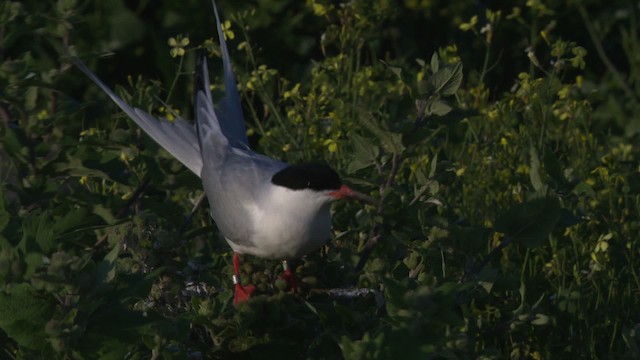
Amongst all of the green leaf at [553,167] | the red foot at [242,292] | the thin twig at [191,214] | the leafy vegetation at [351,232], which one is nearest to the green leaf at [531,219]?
the leafy vegetation at [351,232]

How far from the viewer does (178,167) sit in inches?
142

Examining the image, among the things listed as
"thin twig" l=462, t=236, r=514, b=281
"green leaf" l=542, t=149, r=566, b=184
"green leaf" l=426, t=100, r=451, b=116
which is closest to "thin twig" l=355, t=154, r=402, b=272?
"green leaf" l=426, t=100, r=451, b=116

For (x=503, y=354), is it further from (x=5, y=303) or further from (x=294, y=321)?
(x=5, y=303)

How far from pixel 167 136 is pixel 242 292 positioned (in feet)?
2.74

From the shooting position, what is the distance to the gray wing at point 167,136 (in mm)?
3562

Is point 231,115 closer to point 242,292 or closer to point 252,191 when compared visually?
point 252,191

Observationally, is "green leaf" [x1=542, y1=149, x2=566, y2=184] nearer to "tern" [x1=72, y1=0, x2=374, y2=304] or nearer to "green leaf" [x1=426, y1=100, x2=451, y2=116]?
"green leaf" [x1=426, y1=100, x2=451, y2=116]

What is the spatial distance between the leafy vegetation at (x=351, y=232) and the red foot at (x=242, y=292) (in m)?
0.05

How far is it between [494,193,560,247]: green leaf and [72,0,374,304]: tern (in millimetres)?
354

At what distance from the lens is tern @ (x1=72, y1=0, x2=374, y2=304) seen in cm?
301

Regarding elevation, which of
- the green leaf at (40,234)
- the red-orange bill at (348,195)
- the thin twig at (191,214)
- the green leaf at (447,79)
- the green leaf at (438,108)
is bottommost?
the thin twig at (191,214)

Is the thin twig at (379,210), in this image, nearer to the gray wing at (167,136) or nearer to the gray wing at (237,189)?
the gray wing at (237,189)

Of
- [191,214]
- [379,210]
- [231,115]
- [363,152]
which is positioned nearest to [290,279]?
[379,210]

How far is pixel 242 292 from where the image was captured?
288 cm
